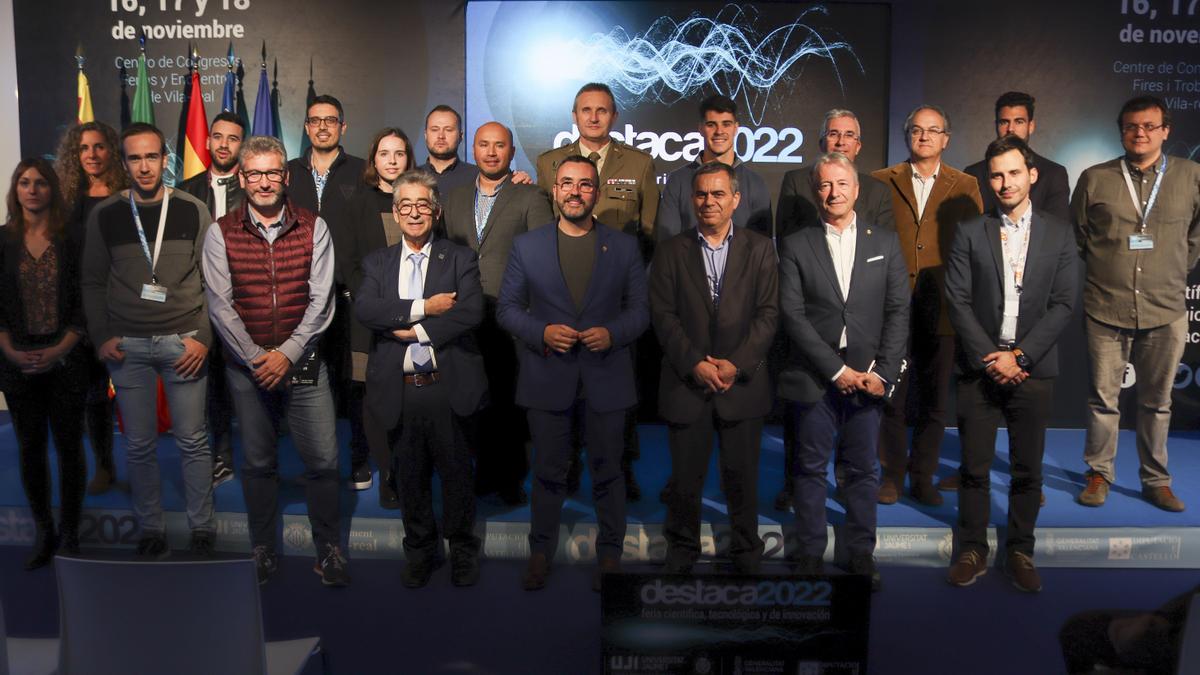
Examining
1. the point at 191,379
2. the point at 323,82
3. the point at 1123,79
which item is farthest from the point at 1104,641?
the point at 323,82

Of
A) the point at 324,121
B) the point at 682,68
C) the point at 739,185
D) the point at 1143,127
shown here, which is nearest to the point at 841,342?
the point at 739,185

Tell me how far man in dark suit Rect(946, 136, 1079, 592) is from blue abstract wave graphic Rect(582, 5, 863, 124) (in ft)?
7.47

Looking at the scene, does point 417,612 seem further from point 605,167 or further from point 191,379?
point 605,167

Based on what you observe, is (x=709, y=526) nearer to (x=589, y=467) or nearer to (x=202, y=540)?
(x=589, y=467)

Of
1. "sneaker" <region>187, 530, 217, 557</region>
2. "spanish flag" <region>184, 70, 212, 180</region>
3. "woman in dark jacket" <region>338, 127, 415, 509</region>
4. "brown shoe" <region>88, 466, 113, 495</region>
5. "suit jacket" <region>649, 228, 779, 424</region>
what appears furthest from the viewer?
"spanish flag" <region>184, 70, 212, 180</region>

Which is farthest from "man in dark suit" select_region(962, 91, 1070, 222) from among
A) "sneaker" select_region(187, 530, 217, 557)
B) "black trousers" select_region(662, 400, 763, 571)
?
"sneaker" select_region(187, 530, 217, 557)

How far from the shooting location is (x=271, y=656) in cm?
214

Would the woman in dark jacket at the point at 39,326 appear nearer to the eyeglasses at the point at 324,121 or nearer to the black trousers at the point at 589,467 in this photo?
the eyeglasses at the point at 324,121

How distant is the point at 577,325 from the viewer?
3500 mm

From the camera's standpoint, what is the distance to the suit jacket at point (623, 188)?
418cm

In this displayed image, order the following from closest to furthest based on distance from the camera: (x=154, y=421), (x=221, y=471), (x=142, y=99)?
(x=154, y=421) < (x=221, y=471) < (x=142, y=99)

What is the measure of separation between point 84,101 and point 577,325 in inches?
148

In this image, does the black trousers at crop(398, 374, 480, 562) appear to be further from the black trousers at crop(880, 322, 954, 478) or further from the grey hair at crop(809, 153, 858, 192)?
the black trousers at crop(880, 322, 954, 478)

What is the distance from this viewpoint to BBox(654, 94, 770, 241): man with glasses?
4078 millimetres
